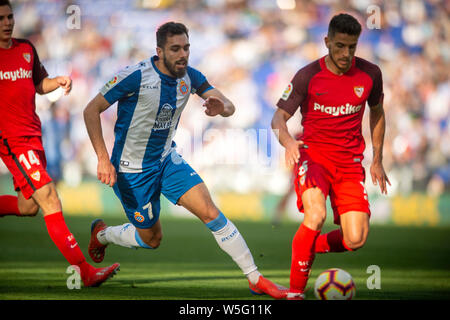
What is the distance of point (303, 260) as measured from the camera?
17.4 feet

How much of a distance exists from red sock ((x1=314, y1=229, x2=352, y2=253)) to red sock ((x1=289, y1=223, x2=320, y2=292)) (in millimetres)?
634

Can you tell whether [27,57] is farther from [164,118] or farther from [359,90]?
[359,90]

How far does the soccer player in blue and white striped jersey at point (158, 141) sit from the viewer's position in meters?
5.59

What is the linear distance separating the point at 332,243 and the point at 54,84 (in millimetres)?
2951

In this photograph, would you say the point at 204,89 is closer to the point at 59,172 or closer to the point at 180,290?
the point at 180,290

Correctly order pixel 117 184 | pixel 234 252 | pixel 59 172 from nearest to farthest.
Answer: pixel 234 252 < pixel 117 184 < pixel 59 172

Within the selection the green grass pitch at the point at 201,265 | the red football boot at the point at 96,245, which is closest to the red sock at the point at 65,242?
the green grass pitch at the point at 201,265

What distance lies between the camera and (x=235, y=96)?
693 inches

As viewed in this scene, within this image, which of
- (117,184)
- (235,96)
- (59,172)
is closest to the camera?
(117,184)

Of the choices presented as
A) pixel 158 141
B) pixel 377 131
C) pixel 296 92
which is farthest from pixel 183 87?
pixel 377 131

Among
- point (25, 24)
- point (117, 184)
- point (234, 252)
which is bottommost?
point (234, 252)

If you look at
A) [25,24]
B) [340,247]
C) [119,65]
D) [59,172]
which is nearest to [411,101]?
[119,65]

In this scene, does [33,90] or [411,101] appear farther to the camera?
[411,101]

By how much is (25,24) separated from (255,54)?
20.6ft
